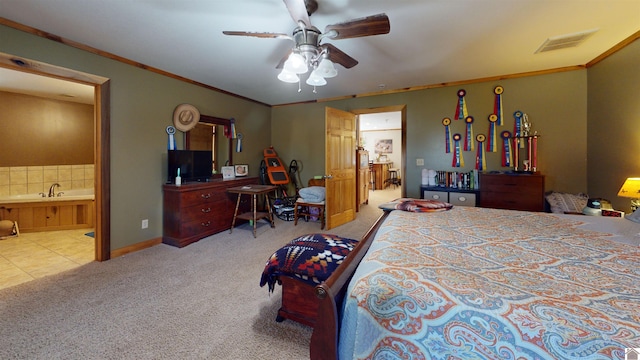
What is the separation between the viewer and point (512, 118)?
12.3 feet

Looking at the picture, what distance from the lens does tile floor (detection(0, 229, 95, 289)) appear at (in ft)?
8.53

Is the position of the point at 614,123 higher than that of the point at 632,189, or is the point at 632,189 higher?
the point at 614,123

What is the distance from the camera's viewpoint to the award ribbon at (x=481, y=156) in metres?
3.94

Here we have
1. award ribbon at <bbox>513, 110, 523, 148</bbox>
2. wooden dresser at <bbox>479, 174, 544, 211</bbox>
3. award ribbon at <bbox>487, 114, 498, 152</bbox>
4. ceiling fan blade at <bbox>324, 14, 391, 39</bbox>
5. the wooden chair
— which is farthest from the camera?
the wooden chair

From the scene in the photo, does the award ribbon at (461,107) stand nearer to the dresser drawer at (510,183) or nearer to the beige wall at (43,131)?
the dresser drawer at (510,183)

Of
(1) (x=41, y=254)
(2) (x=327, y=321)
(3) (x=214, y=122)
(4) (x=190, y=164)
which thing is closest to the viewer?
(2) (x=327, y=321)

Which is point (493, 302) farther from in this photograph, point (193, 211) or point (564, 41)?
point (193, 211)

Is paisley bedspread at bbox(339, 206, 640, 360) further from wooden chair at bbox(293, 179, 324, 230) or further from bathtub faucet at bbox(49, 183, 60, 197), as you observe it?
bathtub faucet at bbox(49, 183, 60, 197)

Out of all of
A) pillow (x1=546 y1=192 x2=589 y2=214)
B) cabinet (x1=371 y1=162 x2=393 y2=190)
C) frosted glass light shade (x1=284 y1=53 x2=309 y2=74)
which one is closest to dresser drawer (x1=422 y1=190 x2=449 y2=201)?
pillow (x1=546 y1=192 x2=589 y2=214)

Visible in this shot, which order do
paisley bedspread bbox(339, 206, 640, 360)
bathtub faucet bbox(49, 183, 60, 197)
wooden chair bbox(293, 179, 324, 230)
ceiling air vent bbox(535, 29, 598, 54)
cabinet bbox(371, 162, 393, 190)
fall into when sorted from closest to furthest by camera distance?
paisley bedspread bbox(339, 206, 640, 360) < ceiling air vent bbox(535, 29, 598, 54) < wooden chair bbox(293, 179, 324, 230) < bathtub faucet bbox(49, 183, 60, 197) < cabinet bbox(371, 162, 393, 190)

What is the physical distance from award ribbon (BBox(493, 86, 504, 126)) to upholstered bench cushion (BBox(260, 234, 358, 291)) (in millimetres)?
3461

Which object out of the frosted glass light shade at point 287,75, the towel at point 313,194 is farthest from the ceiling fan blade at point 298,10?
the towel at point 313,194

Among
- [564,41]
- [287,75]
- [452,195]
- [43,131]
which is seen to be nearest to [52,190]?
[43,131]

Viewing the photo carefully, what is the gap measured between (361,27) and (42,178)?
601cm
